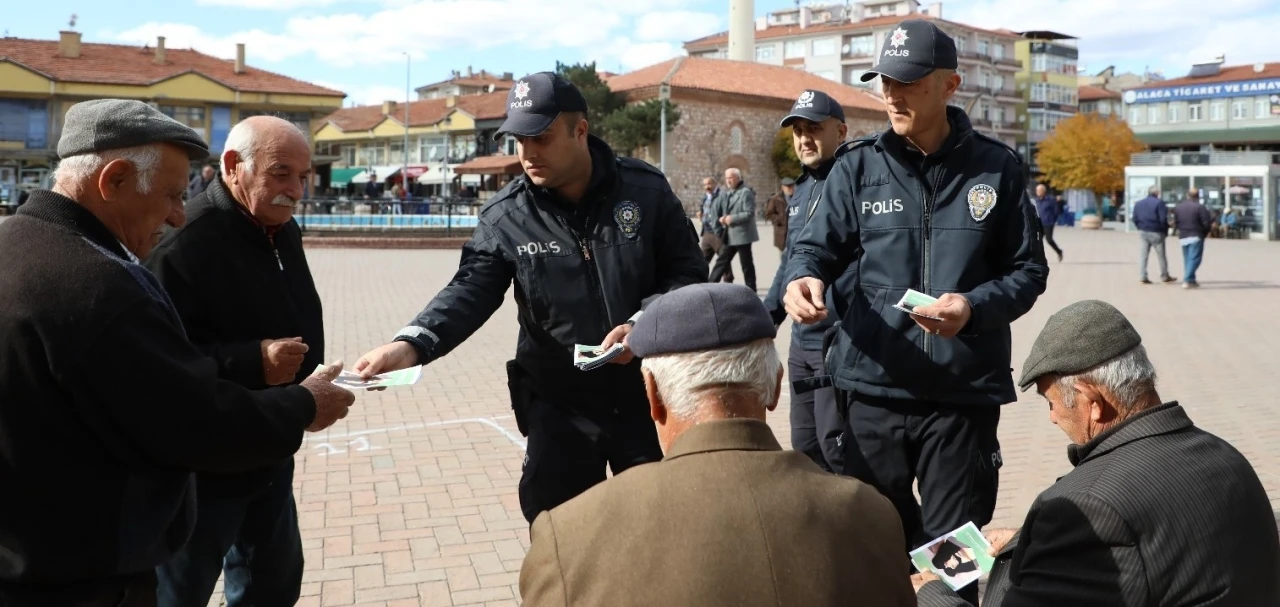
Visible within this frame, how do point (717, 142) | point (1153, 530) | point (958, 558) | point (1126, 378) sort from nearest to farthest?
point (1153, 530) < point (1126, 378) < point (958, 558) < point (717, 142)

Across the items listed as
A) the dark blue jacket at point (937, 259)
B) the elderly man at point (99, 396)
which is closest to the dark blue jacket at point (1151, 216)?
the dark blue jacket at point (937, 259)

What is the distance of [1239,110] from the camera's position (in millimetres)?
77688

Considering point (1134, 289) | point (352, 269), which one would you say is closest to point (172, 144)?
point (1134, 289)

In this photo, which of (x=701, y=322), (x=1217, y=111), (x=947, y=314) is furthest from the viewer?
(x=1217, y=111)

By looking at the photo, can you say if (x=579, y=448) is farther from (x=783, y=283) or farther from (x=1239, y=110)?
(x=1239, y=110)

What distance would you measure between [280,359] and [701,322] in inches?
64.3

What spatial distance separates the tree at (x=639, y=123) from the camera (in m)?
59.7

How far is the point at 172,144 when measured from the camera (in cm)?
269

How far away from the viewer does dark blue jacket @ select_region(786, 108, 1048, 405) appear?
346cm

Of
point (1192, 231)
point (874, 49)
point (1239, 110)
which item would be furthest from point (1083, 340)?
point (874, 49)

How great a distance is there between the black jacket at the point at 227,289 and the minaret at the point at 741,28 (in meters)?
79.8

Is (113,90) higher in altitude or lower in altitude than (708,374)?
higher

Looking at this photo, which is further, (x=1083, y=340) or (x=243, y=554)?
(x=243, y=554)

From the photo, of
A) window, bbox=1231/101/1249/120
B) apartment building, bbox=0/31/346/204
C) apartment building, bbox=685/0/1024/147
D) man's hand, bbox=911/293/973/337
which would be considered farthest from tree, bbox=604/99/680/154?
man's hand, bbox=911/293/973/337
